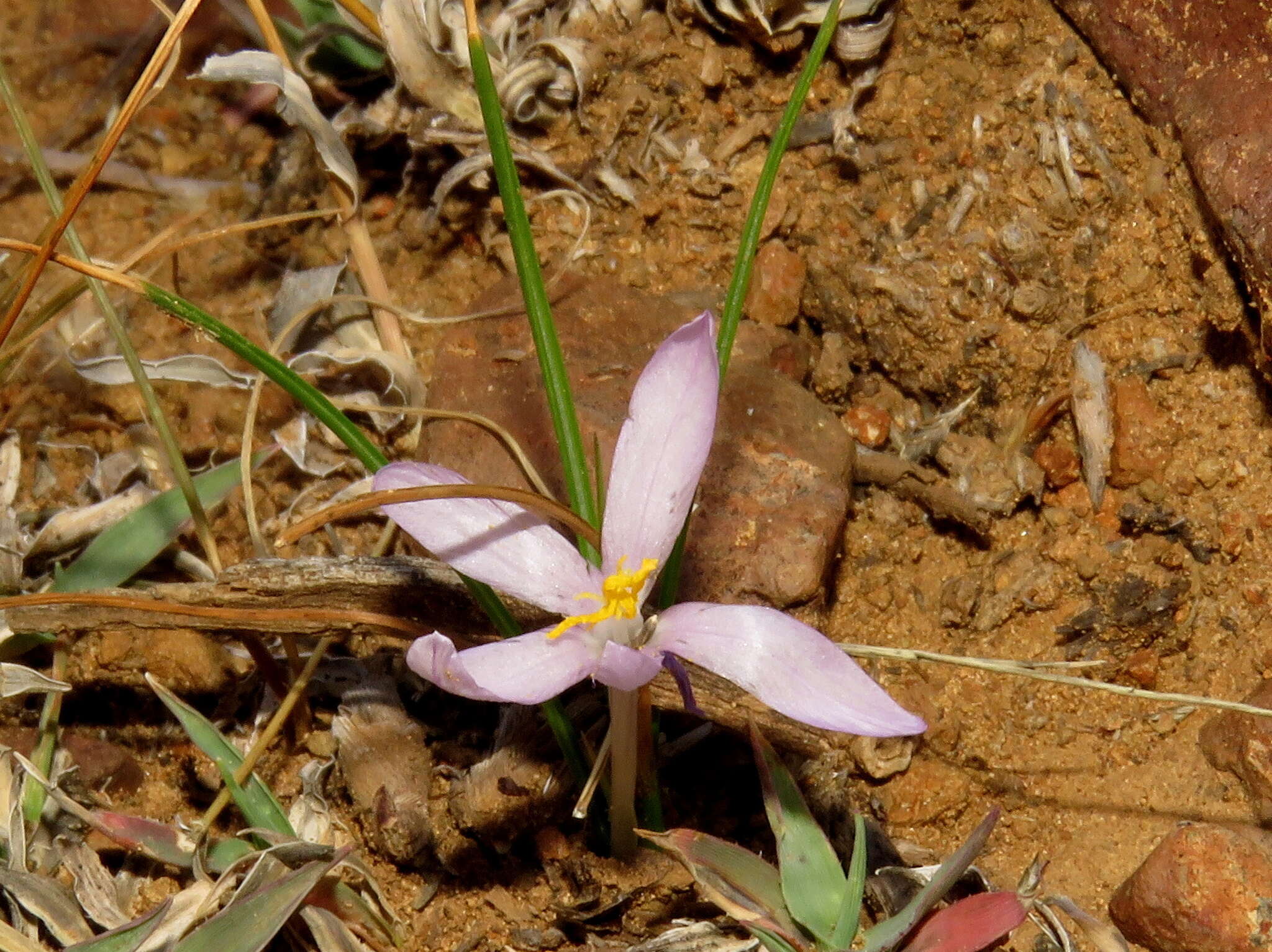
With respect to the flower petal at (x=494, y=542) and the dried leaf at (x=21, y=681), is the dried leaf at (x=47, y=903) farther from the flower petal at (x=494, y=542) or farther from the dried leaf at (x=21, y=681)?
the flower petal at (x=494, y=542)

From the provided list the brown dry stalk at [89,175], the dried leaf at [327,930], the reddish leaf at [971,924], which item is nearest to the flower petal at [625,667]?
the reddish leaf at [971,924]

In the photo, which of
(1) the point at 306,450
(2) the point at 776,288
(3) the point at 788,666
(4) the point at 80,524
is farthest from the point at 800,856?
(4) the point at 80,524

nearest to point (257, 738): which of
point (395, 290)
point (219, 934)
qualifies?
point (219, 934)

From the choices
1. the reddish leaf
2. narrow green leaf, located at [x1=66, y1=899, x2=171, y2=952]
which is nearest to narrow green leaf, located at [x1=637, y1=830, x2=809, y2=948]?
the reddish leaf

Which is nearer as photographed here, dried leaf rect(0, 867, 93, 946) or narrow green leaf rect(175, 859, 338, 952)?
narrow green leaf rect(175, 859, 338, 952)

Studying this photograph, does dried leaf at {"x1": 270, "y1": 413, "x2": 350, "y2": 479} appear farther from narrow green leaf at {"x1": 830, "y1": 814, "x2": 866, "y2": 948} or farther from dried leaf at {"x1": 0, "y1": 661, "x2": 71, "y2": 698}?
narrow green leaf at {"x1": 830, "y1": 814, "x2": 866, "y2": 948}

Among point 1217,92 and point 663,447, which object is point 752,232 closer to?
point 663,447
